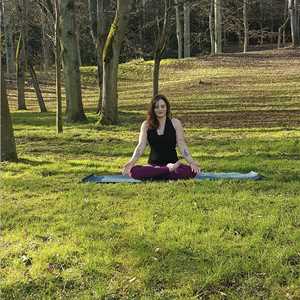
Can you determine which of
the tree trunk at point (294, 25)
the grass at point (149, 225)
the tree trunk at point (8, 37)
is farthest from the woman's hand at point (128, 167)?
the tree trunk at point (294, 25)

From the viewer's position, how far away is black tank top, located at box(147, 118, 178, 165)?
27.9ft

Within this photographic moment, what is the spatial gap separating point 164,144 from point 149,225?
100 inches

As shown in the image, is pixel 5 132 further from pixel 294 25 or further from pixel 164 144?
pixel 294 25

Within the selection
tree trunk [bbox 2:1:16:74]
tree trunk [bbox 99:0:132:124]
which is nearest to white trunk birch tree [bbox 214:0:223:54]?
tree trunk [bbox 2:1:16:74]

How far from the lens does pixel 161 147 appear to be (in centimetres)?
853

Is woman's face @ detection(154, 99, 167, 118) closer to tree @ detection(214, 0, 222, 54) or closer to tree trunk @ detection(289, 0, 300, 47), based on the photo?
tree @ detection(214, 0, 222, 54)

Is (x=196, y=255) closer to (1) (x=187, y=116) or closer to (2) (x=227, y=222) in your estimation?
(2) (x=227, y=222)

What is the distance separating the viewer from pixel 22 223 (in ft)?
21.3

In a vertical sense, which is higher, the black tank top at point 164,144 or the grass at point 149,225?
the black tank top at point 164,144

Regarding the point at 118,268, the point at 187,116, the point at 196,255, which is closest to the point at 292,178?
the point at 196,255

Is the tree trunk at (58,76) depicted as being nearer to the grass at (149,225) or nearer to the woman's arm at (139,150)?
the grass at (149,225)

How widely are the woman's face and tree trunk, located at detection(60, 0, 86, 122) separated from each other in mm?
9214

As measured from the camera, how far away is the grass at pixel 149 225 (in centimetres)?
470

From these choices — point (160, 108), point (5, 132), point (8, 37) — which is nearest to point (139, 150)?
point (160, 108)
